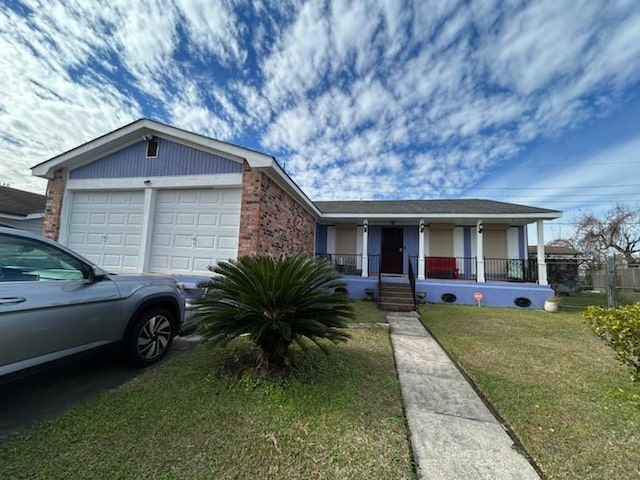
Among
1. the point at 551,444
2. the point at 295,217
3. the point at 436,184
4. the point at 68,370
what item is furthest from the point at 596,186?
the point at 68,370

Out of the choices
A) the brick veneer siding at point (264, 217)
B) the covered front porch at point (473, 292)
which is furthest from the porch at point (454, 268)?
the brick veneer siding at point (264, 217)

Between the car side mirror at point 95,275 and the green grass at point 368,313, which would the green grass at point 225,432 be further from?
the green grass at point 368,313

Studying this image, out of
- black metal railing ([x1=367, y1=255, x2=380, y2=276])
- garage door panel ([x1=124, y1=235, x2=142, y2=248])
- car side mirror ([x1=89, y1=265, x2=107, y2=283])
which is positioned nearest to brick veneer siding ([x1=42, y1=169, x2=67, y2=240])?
garage door panel ([x1=124, y1=235, x2=142, y2=248])

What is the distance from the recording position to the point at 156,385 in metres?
2.90

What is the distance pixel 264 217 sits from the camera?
660 cm

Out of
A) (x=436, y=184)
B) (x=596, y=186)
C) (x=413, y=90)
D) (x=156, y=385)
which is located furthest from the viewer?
(x=596, y=186)

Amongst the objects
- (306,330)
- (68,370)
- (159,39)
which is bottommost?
(68,370)

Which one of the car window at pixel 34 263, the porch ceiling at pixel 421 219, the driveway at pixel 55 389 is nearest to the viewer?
the driveway at pixel 55 389

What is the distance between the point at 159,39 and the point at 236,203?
166 inches

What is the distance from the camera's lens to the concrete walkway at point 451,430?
6.02ft

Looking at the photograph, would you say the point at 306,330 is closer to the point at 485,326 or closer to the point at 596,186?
the point at 485,326

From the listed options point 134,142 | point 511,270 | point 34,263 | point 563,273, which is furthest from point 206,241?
point 563,273

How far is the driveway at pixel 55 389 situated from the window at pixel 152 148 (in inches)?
218

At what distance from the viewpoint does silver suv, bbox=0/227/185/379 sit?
2.18 metres
